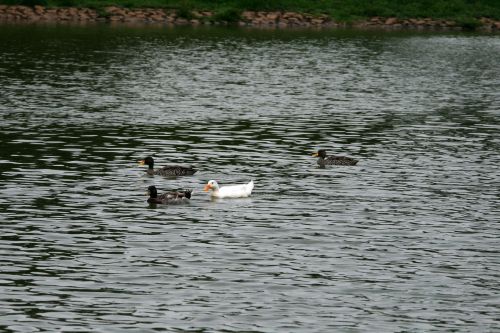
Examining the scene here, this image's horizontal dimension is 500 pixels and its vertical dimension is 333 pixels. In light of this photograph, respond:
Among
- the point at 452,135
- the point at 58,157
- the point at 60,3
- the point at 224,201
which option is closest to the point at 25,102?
the point at 58,157

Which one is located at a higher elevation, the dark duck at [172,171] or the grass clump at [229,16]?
the dark duck at [172,171]

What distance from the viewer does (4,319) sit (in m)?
20.4

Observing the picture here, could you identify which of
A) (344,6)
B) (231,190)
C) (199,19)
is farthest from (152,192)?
(344,6)

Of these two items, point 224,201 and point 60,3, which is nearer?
point 224,201

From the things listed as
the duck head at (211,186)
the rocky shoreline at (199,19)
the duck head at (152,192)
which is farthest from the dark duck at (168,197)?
the rocky shoreline at (199,19)

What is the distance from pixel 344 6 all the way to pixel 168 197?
3252 inches

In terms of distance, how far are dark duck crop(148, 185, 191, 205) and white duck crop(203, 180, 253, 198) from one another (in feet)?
2.53

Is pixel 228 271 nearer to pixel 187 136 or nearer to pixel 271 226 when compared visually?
pixel 271 226

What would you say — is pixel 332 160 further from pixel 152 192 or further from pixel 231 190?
pixel 152 192

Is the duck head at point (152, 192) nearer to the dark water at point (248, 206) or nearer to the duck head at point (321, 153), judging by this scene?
the dark water at point (248, 206)

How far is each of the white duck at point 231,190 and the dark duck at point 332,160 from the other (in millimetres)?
5977

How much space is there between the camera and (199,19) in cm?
10388

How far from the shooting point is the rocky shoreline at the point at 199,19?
101m

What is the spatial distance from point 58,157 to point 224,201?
318 inches
